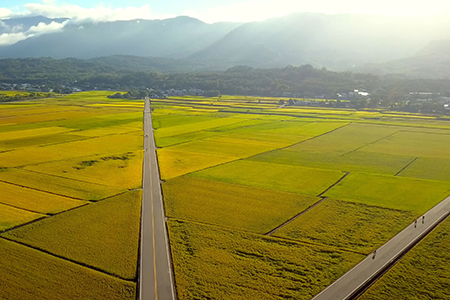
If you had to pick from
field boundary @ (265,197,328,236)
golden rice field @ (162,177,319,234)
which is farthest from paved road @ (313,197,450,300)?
golden rice field @ (162,177,319,234)

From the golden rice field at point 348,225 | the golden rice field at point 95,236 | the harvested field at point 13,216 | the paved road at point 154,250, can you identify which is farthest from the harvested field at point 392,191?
the harvested field at point 13,216

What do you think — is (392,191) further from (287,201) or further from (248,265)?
(248,265)

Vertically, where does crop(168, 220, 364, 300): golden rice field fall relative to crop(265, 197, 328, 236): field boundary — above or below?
below

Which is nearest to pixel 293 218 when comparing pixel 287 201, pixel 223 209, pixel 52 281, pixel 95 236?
pixel 287 201

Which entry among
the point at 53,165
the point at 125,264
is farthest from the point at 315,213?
the point at 53,165

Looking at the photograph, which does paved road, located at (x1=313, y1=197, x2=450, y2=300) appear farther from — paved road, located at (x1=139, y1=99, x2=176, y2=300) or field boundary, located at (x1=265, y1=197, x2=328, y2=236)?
Result: paved road, located at (x1=139, y1=99, x2=176, y2=300)

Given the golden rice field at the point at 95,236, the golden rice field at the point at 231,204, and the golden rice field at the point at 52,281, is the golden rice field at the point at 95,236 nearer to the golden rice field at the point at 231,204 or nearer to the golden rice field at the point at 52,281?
the golden rice field at the point at 52,281
